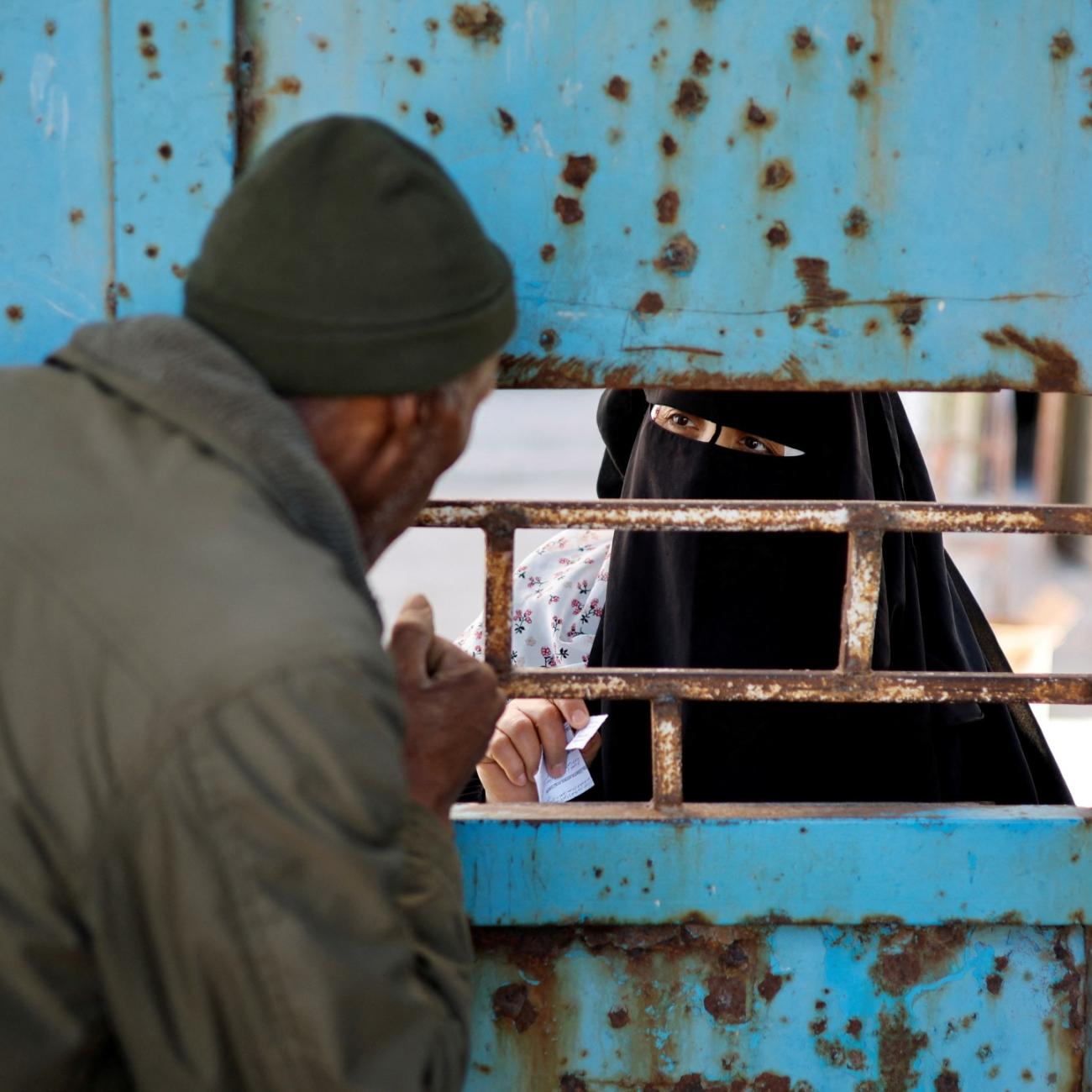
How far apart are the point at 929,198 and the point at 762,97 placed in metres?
0.22

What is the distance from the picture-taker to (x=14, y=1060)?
90 cm

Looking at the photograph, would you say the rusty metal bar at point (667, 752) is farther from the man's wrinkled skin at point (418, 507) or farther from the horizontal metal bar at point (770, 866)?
the man's wrinkled skin at point (418, 507)

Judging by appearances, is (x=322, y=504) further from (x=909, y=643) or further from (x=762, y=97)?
(x=909, y=643)

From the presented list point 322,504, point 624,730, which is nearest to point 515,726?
point 624,730

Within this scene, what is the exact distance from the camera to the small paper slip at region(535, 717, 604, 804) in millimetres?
2115

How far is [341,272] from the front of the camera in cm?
99

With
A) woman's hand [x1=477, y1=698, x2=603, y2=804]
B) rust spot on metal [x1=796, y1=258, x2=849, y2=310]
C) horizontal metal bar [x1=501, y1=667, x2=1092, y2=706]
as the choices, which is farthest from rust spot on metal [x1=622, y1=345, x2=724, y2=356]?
woman's hand [x1=477, y1=698, x2=603, y2=804]

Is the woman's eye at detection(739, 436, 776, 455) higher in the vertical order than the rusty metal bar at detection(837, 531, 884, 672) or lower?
higher

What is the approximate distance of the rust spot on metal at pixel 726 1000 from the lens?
1.57m

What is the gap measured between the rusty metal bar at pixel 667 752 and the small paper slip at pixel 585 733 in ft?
1.84

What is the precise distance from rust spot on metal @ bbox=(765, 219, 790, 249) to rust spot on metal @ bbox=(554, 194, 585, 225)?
0.21 metres

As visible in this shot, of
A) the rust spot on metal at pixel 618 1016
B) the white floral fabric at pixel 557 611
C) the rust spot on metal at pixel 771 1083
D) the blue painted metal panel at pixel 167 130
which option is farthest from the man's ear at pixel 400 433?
the white floral fabric at pixel 557 611

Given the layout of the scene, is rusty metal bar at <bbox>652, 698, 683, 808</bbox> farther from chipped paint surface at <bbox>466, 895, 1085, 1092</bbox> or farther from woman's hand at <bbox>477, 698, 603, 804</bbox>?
woman's hand at <bbox>477, 698, 603, 804</bbox>

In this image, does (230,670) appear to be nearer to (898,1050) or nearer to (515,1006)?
(515,1006)
